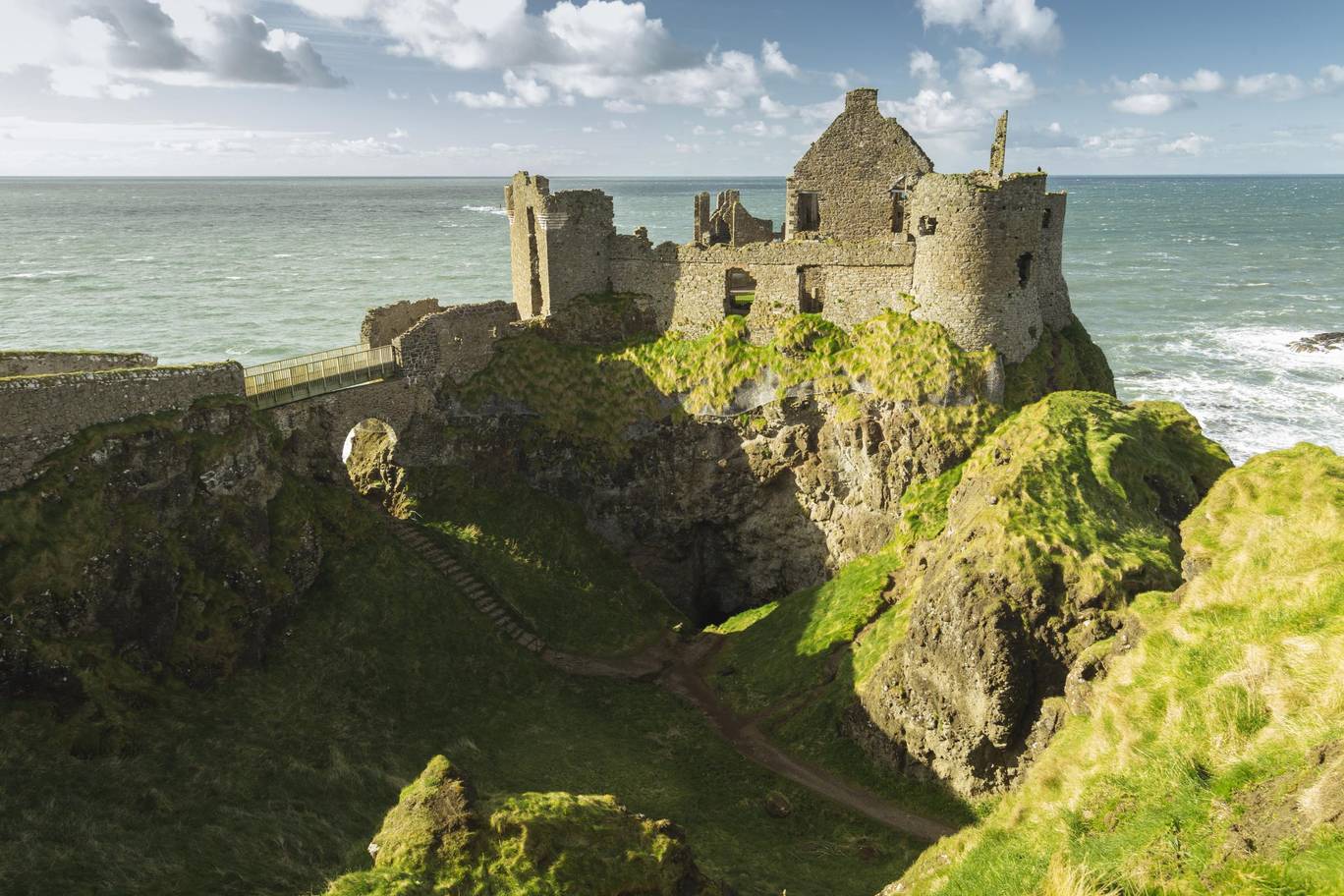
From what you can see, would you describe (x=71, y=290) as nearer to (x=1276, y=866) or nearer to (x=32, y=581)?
(x=32, y=581)

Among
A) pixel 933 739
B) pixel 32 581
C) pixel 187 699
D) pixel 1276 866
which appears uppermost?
pixel 1276 866

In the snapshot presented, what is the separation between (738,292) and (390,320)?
52.5ft

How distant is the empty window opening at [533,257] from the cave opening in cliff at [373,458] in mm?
8755

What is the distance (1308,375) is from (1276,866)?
228ft

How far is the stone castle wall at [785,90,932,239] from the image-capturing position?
1426 inches

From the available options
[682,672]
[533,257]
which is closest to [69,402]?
[533,257]

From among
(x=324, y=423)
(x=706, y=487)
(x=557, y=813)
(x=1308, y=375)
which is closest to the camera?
(x=557, y=813)

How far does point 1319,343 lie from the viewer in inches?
2746

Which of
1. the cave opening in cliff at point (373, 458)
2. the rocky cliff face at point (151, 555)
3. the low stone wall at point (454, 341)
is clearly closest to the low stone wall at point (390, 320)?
the low stone wall at point (454, 341)

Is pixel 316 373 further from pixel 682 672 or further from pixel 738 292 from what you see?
pixel 738 292

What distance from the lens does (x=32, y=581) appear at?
20.6 m

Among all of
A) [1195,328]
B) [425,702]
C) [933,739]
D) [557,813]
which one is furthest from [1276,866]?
[1195,328]

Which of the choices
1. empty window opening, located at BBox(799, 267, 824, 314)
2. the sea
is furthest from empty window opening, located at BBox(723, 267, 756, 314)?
the sea

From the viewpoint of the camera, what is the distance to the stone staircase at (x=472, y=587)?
29.7 m
